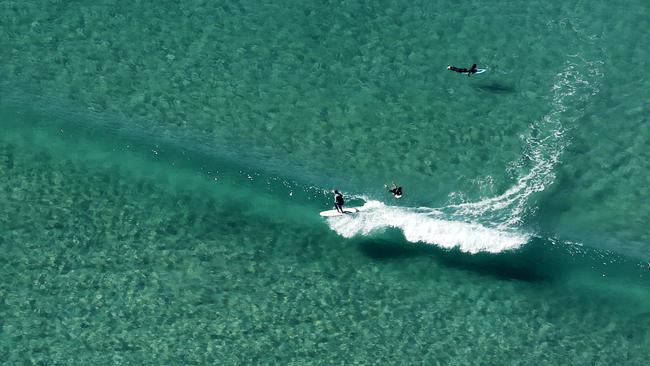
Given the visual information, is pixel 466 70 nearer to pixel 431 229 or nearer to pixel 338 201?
pixel 431 229

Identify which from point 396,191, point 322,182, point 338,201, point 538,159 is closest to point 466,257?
point 396,191

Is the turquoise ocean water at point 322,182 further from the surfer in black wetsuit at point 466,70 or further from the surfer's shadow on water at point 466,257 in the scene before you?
the surfer in black wetsuit at point 466,70

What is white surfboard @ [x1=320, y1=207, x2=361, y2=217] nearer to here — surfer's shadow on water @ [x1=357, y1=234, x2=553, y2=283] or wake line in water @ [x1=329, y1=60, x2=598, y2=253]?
wake line in water @ [x1=329, y1=60, x2=598, y2=253]

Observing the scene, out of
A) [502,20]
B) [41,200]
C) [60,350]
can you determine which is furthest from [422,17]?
[60,350]

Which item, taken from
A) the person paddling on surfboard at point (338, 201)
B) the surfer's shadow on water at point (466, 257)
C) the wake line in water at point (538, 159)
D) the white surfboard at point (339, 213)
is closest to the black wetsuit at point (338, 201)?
the person paddling on surfboard at point (338, 201)

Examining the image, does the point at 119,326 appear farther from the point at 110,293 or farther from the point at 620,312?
the point at 620,312
